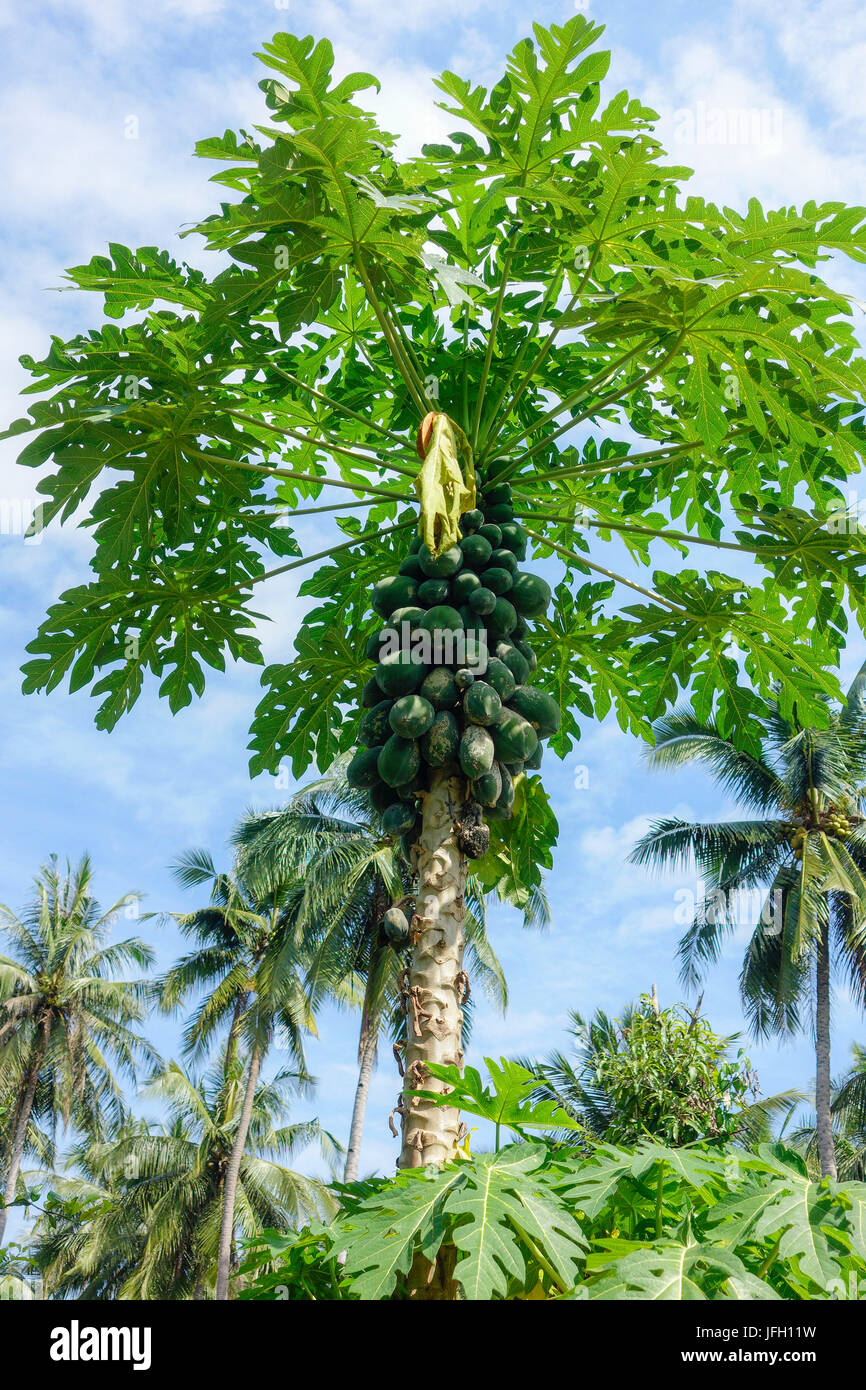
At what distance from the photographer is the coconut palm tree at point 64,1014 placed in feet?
91.0

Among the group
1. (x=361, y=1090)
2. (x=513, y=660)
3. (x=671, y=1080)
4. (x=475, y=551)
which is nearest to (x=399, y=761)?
(x=513, y=660)

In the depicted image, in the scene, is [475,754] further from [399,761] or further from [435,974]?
[435,974]

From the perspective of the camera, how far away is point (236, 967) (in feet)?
88.6

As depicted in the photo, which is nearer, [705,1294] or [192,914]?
[705,1294]

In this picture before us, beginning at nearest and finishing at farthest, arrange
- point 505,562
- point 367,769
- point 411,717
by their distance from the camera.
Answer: point 411,717 → point 367,769 → point 505,562

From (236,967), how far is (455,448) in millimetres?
24231

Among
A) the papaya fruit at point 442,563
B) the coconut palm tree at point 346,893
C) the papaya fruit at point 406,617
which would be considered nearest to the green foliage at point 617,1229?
the papaya fruit at point 406,617

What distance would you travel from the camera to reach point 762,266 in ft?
12.7

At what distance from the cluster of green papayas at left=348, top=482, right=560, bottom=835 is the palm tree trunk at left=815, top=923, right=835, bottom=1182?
48.7 ft

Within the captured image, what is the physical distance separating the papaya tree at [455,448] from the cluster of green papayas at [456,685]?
0.5 inches

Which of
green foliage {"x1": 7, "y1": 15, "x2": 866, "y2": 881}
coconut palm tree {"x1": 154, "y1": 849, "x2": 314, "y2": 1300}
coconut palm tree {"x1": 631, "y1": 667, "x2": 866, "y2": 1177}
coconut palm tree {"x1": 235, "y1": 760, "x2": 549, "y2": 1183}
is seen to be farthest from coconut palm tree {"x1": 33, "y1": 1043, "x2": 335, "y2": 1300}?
green foliage {"x1": 7, "y1": 15, "x2": 866, "y2": 881}
